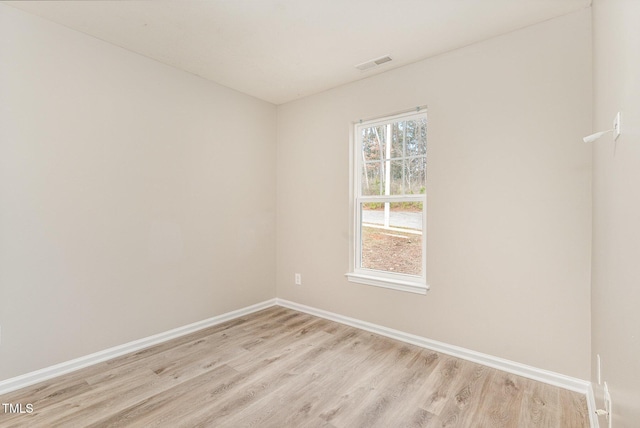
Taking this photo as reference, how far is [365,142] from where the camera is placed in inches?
127

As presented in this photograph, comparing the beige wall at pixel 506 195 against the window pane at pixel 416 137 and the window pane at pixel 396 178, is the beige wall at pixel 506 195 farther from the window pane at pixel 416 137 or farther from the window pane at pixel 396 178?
the window pane at pixel 396 178

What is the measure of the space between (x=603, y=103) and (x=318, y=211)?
250cm

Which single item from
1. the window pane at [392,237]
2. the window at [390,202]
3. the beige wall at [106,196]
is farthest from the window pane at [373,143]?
the beige wall at [106,196]

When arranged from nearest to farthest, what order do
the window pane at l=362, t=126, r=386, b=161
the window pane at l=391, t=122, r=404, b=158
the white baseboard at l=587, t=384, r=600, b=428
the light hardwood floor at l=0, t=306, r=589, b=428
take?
the white baseboard at l=587, t=384, r=600, b=428 < the light hardwood floor at l=0, t=306, r=589, b=428 < the window pane at l=391, t=122, r=404, b=158 < the window pane at l=362, t=126, r=386, b=161

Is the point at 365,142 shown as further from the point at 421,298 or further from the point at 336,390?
the point at 336,390

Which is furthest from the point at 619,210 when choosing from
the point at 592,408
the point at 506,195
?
the point at 592,408

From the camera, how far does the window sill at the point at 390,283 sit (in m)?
2.71

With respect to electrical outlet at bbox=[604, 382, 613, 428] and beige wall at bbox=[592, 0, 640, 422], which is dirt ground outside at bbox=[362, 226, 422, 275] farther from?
electrical outlet at bbox=[604, 382, 613, 428]

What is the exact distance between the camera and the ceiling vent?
266 cm

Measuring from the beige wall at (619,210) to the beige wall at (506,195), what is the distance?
0.35m

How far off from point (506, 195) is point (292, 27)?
207 cm

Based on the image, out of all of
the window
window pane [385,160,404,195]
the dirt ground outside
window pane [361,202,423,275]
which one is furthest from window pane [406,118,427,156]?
the dirt ground outside

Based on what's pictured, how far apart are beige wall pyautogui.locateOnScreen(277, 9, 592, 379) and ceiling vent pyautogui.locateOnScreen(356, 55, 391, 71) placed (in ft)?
0.63

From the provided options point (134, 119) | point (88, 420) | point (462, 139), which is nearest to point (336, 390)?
point (88, 420)
